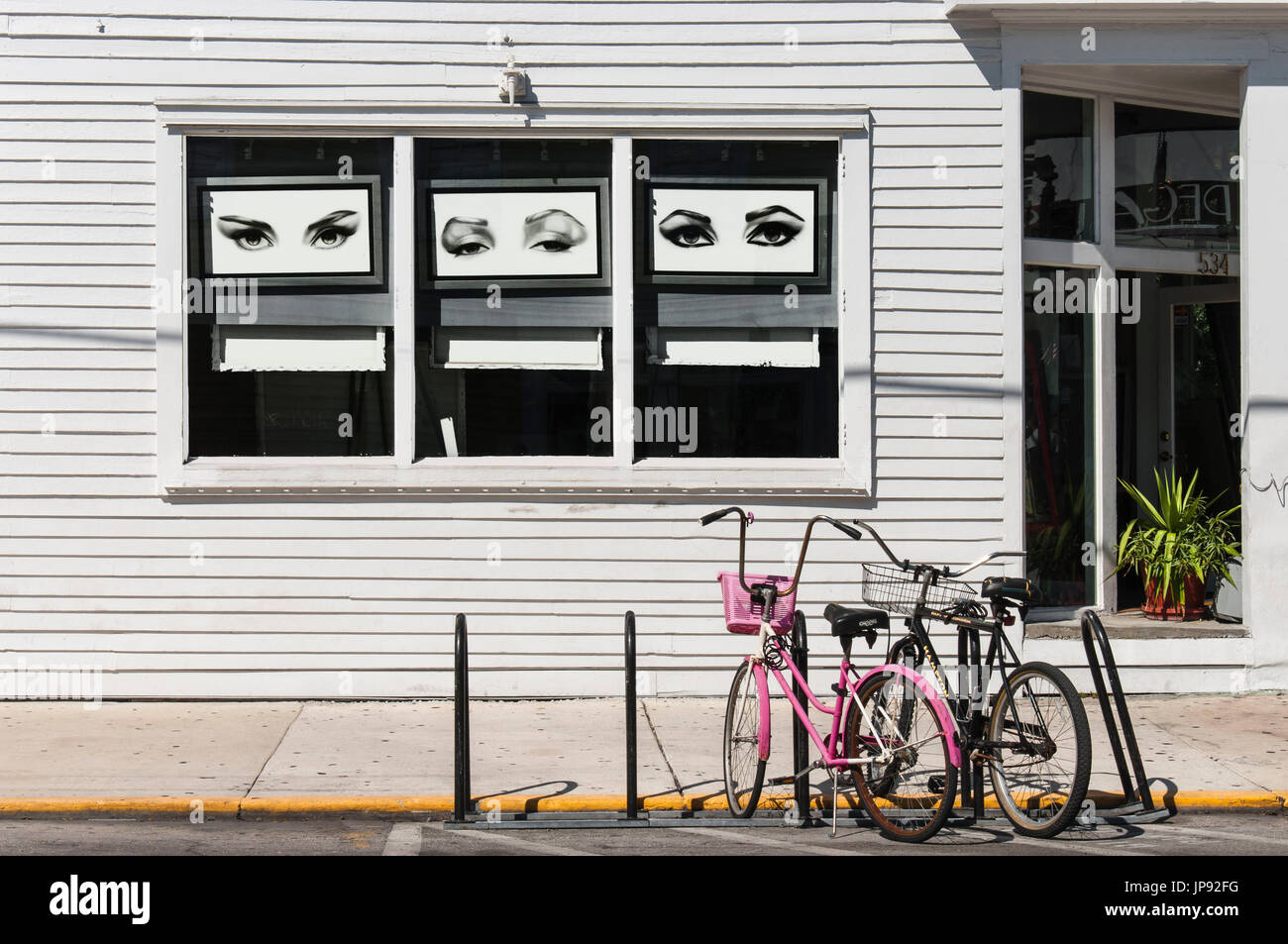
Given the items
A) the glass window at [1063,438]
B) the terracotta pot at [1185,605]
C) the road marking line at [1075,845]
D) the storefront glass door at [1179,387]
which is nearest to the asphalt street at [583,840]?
the road marking line at [1075,845]

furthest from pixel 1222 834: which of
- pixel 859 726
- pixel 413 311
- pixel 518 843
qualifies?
pixel 413 311

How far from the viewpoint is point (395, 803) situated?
706 centimetres

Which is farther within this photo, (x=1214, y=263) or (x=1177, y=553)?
(x=1214, y=263)

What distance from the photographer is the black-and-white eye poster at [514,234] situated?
9.95 metres

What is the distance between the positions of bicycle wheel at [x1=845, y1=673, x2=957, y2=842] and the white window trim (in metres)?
3.56

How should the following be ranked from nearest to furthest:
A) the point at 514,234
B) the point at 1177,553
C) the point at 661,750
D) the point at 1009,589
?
the point at 1009,589 < the point at 661,750 < the point at 514,234 < the point at 1177,553

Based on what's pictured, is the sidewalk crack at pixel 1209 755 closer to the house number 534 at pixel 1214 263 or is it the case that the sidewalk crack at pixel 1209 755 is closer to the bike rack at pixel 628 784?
the bike rack at pixel 628 784

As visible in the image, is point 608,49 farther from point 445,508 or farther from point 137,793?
point 137,793

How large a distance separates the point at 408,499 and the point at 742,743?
A: 373 cm

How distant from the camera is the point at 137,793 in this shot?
722 cm

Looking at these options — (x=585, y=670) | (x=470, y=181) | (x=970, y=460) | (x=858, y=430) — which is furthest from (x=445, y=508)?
(x=970, y=460)

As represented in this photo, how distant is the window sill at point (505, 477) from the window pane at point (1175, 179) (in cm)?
342

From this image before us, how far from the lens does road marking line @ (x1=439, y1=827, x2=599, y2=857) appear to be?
6348 millimetres

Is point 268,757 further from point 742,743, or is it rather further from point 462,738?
point 742,743
